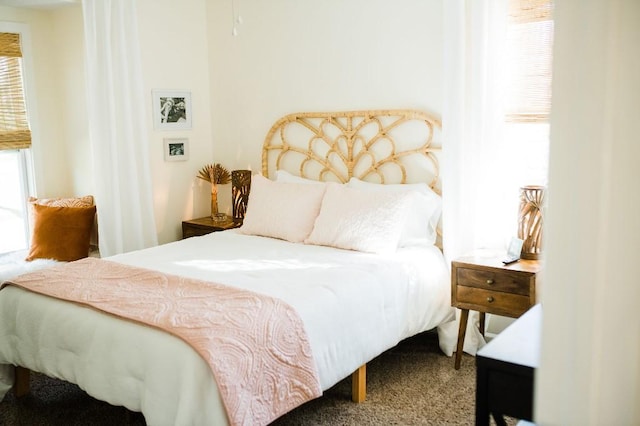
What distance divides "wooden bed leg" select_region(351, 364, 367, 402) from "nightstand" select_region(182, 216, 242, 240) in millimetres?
1722

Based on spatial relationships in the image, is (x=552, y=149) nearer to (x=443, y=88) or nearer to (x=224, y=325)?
(x=224, y=325)

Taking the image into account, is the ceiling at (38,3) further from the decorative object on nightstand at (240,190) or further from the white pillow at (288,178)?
the white pillow at (288,178)

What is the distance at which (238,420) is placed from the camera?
213cm

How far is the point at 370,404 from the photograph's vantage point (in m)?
2.93

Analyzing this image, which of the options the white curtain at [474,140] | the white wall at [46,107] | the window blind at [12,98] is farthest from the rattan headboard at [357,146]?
the window blind at [12,98]

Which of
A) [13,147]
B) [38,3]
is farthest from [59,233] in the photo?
[38,3]

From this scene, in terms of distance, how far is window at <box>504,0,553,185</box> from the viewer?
3.20 m

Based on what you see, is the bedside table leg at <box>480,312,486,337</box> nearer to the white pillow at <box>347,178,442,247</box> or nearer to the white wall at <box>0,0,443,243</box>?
the white pillow at <box>347,178,442,247</box>

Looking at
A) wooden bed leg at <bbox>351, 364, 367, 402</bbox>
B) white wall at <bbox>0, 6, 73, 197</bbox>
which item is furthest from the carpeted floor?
white wall at <bbox>0, 6, 73, 197</bbox>

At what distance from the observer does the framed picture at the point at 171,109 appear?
438 cm

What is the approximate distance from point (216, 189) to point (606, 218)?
13.8 feet

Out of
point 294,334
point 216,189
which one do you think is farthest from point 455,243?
point 216,189

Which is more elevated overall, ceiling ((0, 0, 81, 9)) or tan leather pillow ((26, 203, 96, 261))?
ceiling ((0, 0, 81, 9))

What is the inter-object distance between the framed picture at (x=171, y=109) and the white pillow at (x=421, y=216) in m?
1.74
